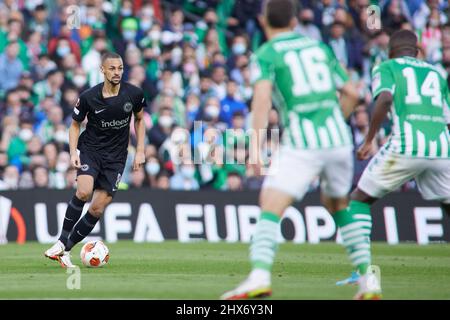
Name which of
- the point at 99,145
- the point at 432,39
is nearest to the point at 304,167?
the point at 99,145

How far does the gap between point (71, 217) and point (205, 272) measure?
186 centimetres

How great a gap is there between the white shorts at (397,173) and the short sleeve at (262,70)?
2.23 m

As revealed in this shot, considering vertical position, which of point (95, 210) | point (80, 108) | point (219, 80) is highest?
point (219, 80)

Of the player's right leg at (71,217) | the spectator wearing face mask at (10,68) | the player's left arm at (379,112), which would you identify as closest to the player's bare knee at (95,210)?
the player's right leg at (71,217)

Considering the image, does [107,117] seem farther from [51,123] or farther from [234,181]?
[51,123]

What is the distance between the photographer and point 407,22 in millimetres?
23016

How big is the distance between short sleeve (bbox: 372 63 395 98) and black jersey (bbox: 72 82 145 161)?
364 cm

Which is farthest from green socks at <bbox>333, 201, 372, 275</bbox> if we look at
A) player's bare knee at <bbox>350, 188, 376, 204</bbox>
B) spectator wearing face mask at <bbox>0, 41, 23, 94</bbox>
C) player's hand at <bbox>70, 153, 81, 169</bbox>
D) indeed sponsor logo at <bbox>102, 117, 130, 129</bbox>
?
spectator wearing face mask at <bbox>0, 41, 23, 94</bbox>

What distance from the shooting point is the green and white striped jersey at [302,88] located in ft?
28.6

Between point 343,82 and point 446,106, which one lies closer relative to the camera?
point 343,82

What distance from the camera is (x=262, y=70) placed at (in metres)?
8.66

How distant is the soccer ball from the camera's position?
12.6 metres

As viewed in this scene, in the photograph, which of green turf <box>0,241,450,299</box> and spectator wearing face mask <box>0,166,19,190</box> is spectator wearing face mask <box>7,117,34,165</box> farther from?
green turf <box>0,241,450,299</box>

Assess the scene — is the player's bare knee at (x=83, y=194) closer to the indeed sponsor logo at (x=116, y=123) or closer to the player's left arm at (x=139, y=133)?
the player's left arm at (x=139, y=133)
